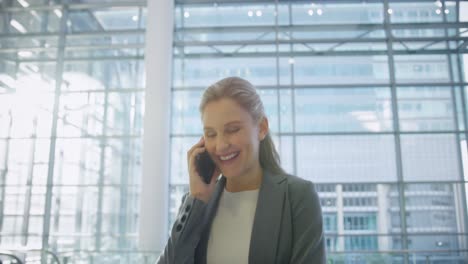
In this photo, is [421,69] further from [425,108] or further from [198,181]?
[198,181]

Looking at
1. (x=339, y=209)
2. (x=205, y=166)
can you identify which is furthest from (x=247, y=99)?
(x=339, y=209)

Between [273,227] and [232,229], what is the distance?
0.14 meters

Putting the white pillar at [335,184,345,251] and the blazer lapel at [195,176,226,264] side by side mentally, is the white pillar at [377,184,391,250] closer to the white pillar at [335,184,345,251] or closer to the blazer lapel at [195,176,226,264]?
the white pillar at [335,184,345,251]

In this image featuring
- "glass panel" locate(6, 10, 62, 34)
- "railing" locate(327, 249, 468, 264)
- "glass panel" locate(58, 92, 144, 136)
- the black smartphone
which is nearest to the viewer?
the black smartphone

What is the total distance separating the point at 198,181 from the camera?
117 centimetres

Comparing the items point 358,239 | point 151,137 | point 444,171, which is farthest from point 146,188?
point 444,171

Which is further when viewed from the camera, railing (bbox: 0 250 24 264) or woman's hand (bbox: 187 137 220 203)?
railing (bbox: 0 250 24 264)

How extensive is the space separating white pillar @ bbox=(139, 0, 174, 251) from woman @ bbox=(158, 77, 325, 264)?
7.01 metres

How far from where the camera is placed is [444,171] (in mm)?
8617

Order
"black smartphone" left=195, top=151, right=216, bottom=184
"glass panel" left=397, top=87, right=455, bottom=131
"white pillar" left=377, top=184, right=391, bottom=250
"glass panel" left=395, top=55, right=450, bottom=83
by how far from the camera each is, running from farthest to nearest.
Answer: "glass panel" left=395, top=55, right=450, bottom=83
"glass panel" left=397, top=87, right=455, bottom=131
"white pillar" left=377, top=184, right=391, bottom=250
"black smartphone" left=195, top=151, right=216, bottom=184

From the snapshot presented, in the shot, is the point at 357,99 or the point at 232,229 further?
the point at 357,99

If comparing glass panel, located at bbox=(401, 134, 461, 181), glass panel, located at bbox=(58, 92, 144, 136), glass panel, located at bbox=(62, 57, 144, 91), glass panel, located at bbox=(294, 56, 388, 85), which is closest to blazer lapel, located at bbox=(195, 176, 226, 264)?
glass panel, located at bbox=(294, 56, 388, 85)

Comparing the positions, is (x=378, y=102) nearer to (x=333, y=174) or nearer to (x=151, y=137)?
(x=333, y=174)

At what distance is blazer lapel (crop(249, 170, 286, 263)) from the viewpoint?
0.98 meters
